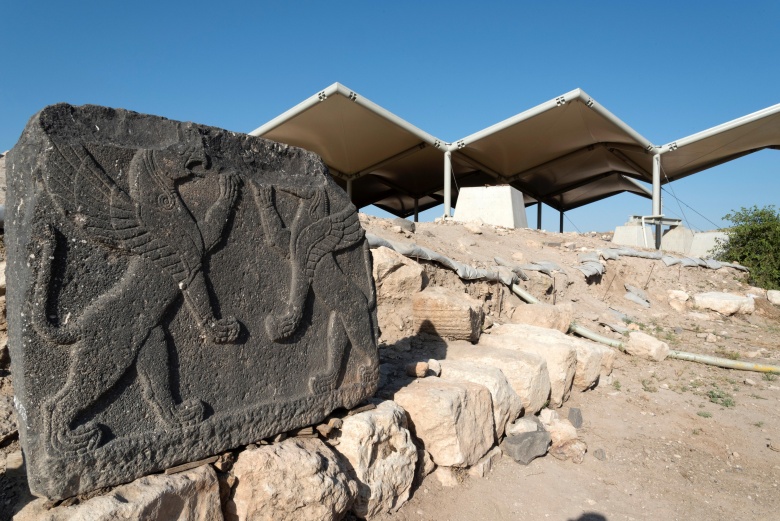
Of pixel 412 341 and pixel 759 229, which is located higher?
pixel 759 229

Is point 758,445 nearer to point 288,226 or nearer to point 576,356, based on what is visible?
point 576,356

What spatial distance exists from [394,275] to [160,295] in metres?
2.84

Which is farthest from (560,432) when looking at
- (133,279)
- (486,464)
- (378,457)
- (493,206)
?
(493,206)

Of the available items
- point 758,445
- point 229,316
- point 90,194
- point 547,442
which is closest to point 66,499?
point 229,316

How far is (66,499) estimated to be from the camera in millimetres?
1871

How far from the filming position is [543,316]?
5.97 meters

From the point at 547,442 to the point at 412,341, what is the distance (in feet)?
4.58

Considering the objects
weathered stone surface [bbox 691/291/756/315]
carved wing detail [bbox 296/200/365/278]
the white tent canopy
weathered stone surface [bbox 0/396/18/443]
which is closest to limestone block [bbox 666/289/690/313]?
weathered stone surface [bbox 691/291/756/315]

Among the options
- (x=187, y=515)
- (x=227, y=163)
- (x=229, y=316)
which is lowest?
(x=187, y=515)

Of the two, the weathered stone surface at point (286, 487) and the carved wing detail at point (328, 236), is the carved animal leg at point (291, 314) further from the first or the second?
the weathered stone surface at point (286, 487)

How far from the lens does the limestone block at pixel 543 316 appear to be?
5.96m

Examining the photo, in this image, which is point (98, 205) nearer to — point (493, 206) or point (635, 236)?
point (493, 206)

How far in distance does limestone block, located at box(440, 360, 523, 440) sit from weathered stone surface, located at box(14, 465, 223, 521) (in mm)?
1880

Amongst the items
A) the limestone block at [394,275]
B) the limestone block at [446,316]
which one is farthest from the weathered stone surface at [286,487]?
the limestone block at [394,275]
